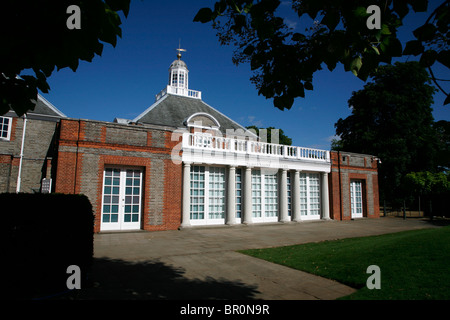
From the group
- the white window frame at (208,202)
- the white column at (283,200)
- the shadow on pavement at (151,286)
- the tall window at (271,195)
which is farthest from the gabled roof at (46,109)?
the shadow on pavement at (151,286)

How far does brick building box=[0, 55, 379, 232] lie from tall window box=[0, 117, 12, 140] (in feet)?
0.23

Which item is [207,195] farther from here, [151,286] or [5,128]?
[5,128]

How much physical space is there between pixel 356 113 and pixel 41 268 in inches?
1316

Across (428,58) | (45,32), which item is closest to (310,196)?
(428,58)

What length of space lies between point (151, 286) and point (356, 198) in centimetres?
2082

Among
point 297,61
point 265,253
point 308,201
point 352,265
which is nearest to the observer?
point 297,61

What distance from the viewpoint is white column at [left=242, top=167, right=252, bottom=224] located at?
1612 centimetres

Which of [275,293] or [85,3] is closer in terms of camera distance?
[85,3]

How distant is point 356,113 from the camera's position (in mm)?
31047

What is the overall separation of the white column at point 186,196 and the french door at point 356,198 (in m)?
14.1

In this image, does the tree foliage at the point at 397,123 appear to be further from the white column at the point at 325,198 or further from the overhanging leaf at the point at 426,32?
the overhanging leaf at the point at 426,32

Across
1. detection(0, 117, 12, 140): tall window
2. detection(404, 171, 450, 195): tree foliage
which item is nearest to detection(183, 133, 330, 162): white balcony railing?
detection(404, 171, 450, 195): tree foliage
